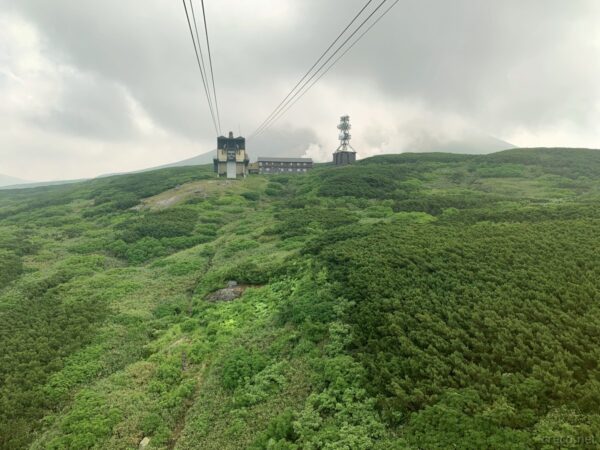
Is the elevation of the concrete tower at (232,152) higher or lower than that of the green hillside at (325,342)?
higher

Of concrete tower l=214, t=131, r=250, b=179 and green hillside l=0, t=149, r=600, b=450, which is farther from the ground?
concrete tower l=214, t=131, r=250, b=179

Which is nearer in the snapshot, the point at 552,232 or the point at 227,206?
the point at 552,232

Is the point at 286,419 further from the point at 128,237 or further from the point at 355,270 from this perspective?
the point at 128,237

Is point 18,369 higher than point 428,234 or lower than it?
lower

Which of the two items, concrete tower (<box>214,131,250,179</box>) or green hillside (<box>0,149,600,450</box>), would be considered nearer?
green hillside (<box>0,149,600,450</box>)

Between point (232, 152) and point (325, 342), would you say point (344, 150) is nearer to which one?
point (232, 152)

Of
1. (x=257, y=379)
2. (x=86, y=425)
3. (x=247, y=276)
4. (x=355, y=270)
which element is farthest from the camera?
(x=247, y=276)

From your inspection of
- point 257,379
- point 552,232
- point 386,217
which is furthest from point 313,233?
point 257,379

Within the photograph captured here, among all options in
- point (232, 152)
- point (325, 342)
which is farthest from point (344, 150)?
point (325, 342)
